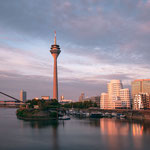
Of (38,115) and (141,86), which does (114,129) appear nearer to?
(38,115)

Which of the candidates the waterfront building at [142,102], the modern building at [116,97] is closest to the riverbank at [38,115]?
the modern building at [116,97]

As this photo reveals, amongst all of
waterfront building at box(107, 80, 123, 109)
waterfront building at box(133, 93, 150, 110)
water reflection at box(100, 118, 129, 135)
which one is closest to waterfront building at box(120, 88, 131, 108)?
waterfront building at box(107, 80, 123, 109)

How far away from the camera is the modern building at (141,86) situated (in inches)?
6767

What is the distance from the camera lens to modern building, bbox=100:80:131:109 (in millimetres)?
131625

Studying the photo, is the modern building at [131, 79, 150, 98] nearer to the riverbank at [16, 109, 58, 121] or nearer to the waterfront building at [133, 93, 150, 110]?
the waterfront building at [133, 93, 150, 110]

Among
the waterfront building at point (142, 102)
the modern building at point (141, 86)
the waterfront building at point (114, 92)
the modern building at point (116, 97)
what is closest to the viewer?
the waterfront building at point (142, 102)

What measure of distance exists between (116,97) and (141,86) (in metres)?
50.7

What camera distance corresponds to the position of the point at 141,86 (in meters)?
178

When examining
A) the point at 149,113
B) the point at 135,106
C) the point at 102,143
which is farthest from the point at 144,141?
the point at 135,106

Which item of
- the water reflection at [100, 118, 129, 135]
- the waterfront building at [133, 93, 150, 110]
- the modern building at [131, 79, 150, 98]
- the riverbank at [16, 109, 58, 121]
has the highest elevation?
the modern building at [131, 79, 150, 98]

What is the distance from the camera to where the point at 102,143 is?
1740 inches

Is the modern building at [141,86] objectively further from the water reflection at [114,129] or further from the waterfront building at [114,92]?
the water reflection at [114,129]

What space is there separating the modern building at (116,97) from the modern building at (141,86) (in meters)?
37.5

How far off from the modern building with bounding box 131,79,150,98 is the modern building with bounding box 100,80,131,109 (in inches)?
1477
